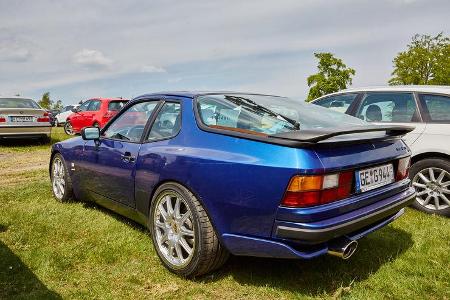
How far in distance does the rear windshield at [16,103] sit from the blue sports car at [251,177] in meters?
9.44

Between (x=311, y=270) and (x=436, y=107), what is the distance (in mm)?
2930

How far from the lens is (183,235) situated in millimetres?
3078

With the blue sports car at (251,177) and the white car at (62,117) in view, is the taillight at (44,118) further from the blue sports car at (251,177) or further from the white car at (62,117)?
the white car at (62,117)

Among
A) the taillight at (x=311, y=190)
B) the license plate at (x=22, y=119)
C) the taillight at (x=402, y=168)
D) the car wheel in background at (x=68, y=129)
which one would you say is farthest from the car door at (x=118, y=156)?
the car wheel in background at (x=68, y=129)

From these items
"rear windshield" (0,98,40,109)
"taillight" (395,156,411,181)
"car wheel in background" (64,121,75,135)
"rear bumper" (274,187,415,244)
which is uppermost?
"rear windshield" (0,98,40,109)

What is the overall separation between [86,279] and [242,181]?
1.51m

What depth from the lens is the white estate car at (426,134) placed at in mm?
4672

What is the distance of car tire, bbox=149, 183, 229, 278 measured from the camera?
285 cm

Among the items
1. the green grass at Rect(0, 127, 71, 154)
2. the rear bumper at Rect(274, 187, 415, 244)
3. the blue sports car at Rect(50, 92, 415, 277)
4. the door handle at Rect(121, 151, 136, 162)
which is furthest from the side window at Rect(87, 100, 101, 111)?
the rear bumper at Rect(274, 187, 415, 244)

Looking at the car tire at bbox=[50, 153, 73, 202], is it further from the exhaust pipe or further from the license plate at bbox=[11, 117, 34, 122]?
the license plate at bbox=[11, 117, 34, 122]

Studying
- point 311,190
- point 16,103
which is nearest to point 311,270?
point 311,190

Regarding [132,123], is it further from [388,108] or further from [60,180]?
[388,108]

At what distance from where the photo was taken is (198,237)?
9.35 feet

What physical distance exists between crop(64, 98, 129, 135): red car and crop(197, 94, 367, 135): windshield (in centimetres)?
1115
